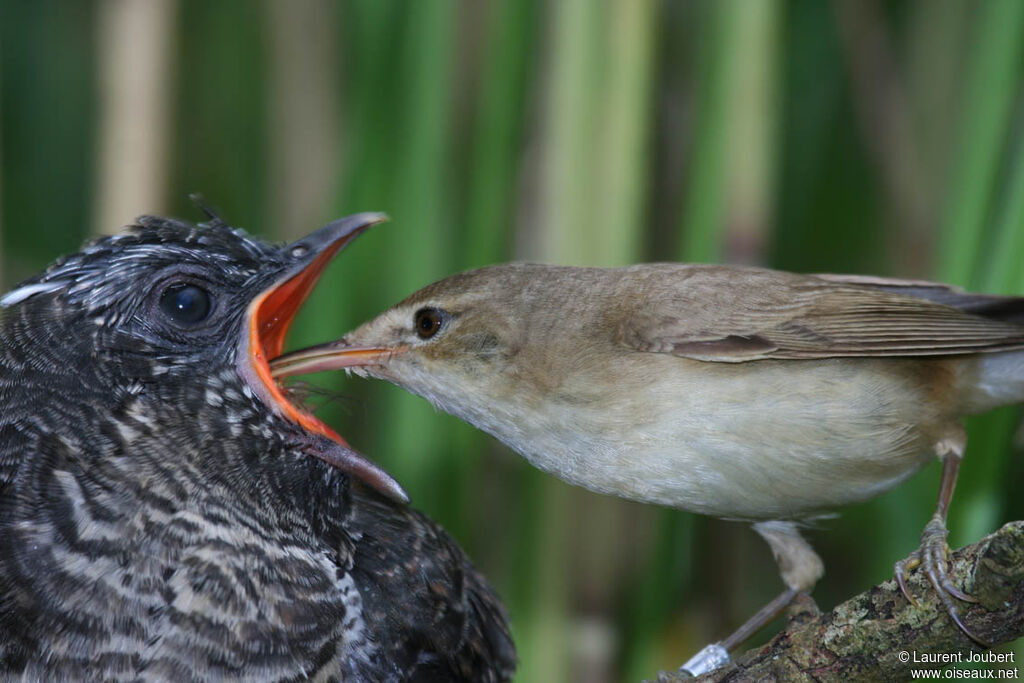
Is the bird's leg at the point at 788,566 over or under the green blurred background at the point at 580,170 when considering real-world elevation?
under

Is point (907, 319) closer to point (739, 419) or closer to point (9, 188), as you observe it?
point (739, 419)

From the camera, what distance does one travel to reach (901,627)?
154 cm

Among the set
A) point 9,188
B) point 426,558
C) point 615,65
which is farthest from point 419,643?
point 9,188

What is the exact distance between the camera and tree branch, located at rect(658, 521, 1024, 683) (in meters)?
1.43

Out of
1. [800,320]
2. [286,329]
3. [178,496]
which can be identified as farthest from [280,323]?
[800,320]

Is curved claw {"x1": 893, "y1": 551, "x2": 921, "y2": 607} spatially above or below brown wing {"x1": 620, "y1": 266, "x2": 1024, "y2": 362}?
below

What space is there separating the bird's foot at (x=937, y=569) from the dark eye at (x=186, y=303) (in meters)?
1.26

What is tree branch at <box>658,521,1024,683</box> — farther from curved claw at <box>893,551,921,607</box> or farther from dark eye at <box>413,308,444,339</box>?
dark eye at <box>413,308,444,339</box>

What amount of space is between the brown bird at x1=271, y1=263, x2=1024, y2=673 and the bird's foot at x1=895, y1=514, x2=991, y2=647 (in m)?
0.01

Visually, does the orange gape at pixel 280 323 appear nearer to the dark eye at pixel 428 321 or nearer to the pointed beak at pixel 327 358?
the pointed beak at pixel 327 358

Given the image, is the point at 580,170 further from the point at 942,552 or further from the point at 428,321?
the point at 942,552

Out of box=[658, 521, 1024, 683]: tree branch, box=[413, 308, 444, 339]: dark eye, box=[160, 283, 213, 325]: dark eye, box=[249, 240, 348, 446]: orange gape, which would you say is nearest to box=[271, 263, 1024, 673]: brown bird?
box=[413, 308, 444, 339]: dark eye

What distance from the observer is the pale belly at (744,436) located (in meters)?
2.05

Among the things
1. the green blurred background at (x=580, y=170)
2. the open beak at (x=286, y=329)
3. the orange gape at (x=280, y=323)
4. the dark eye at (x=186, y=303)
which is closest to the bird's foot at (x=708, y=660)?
the green blurred background at (x=580, y=170)
